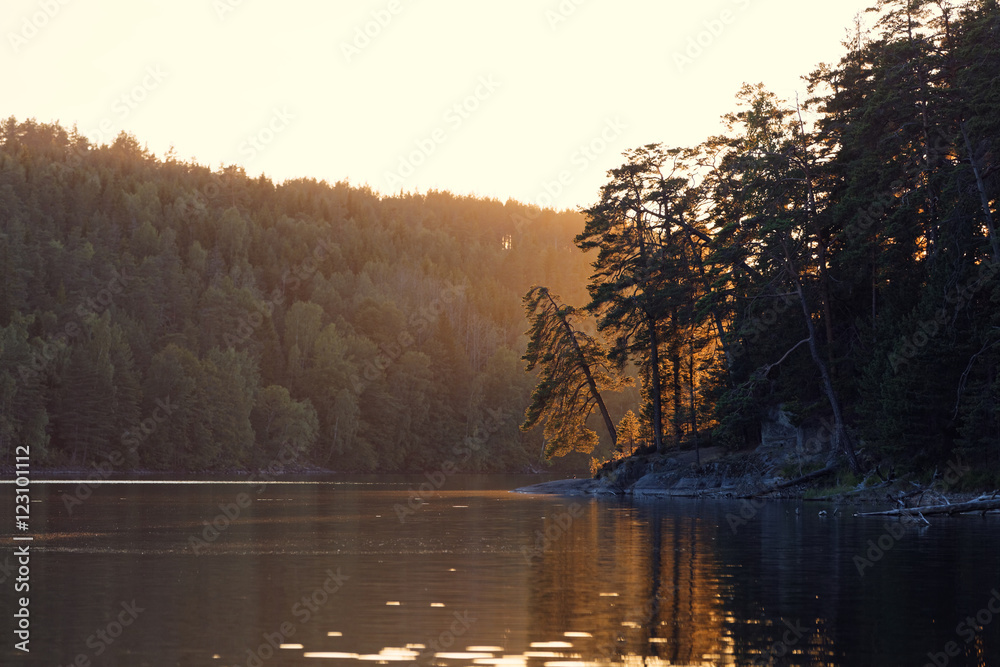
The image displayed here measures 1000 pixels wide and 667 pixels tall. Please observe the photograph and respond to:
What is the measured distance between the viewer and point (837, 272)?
60.2 m

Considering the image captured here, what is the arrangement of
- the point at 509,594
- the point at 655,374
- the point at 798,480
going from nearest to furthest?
the point at 509,594
the point at 798,480
the point at 655,374

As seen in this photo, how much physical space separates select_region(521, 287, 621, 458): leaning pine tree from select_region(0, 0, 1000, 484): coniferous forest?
16 centimetres

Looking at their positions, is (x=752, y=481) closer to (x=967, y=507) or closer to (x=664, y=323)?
(x=664, y=323)

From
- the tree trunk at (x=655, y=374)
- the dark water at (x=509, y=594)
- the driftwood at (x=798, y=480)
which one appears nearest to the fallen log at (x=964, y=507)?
the dark water at (x=509, y=594)

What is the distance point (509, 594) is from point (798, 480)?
39.3m

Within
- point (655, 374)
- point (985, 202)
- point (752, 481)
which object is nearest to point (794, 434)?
point (752, 481)

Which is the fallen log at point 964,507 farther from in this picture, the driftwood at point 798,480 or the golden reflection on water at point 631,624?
the golden reflection on water at point 631,624

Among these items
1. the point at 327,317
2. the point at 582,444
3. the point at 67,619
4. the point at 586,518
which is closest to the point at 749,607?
the point at 67,619

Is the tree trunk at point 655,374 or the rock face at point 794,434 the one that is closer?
the rock face at point 794,434

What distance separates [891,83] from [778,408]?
724 inches

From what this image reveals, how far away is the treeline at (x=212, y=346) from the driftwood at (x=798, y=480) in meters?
72.5

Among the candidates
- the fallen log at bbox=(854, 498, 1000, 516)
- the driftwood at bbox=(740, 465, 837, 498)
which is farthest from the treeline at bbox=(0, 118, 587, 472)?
the fallen log at bbox=(854, 498, 1000, 516)

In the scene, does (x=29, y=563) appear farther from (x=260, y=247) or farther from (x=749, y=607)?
(x=260, y=247)

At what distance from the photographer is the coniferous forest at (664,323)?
1852 inches
